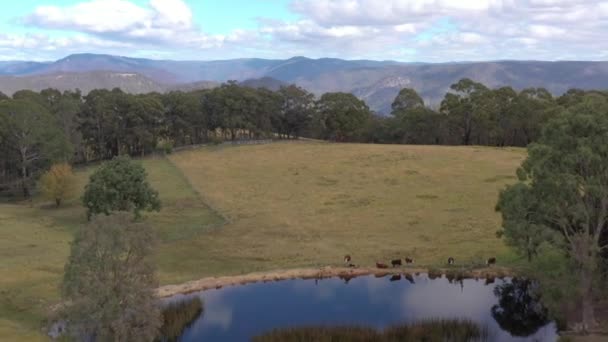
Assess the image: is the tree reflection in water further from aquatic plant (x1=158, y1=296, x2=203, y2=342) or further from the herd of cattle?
aquatic plant (x1=158, y1=296, x2=203, y2=342)

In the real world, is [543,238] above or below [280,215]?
above

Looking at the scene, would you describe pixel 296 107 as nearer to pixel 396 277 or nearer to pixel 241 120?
pixel 241 120

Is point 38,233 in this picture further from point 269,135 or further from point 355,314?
point 269,135

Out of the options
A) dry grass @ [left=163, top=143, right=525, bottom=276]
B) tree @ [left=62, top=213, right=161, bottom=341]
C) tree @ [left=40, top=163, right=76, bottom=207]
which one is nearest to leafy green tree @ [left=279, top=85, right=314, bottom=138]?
dry grass @ [left=163, top=143, right=525, bottom=276]

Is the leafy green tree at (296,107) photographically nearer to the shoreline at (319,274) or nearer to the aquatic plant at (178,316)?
the shoreline at (319,274)

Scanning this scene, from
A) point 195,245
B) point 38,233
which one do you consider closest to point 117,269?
point 195,245

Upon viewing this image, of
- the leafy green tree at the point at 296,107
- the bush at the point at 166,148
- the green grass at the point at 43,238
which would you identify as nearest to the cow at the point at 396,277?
the green grass at the point at 43,238
